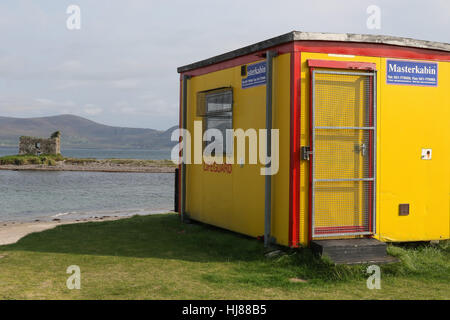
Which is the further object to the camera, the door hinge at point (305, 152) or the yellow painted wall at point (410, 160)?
the yellow painted wall at point (410, 160)

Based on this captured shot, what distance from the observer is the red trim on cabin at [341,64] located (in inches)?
280

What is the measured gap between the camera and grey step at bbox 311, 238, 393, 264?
6.69 m

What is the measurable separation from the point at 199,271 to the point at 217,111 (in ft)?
11.6

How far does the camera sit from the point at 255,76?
26.6 ft

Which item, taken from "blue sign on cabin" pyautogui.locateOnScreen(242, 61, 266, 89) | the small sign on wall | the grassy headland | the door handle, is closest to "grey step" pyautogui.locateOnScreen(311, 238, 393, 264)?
the door handle

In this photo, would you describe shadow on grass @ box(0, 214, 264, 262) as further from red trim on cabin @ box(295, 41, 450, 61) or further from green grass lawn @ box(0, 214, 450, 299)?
red trim on cabin @ box(295, 41, 450, 61)

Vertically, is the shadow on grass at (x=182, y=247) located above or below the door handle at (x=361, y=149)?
below

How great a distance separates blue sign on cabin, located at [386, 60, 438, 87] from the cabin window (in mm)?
2642

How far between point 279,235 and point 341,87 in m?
2.29

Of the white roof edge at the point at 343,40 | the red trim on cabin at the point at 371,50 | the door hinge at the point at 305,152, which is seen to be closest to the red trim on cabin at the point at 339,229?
the door hinge at the point at 305,152

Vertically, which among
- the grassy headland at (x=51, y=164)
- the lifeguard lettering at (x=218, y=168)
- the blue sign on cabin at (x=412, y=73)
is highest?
the blue sign on cabin at (x=412, y=73)

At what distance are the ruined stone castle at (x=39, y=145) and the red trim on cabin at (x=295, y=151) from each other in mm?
65025

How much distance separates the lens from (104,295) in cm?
559

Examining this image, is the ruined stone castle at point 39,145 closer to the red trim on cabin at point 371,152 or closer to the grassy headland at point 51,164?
the grassy headland at point 51,164
